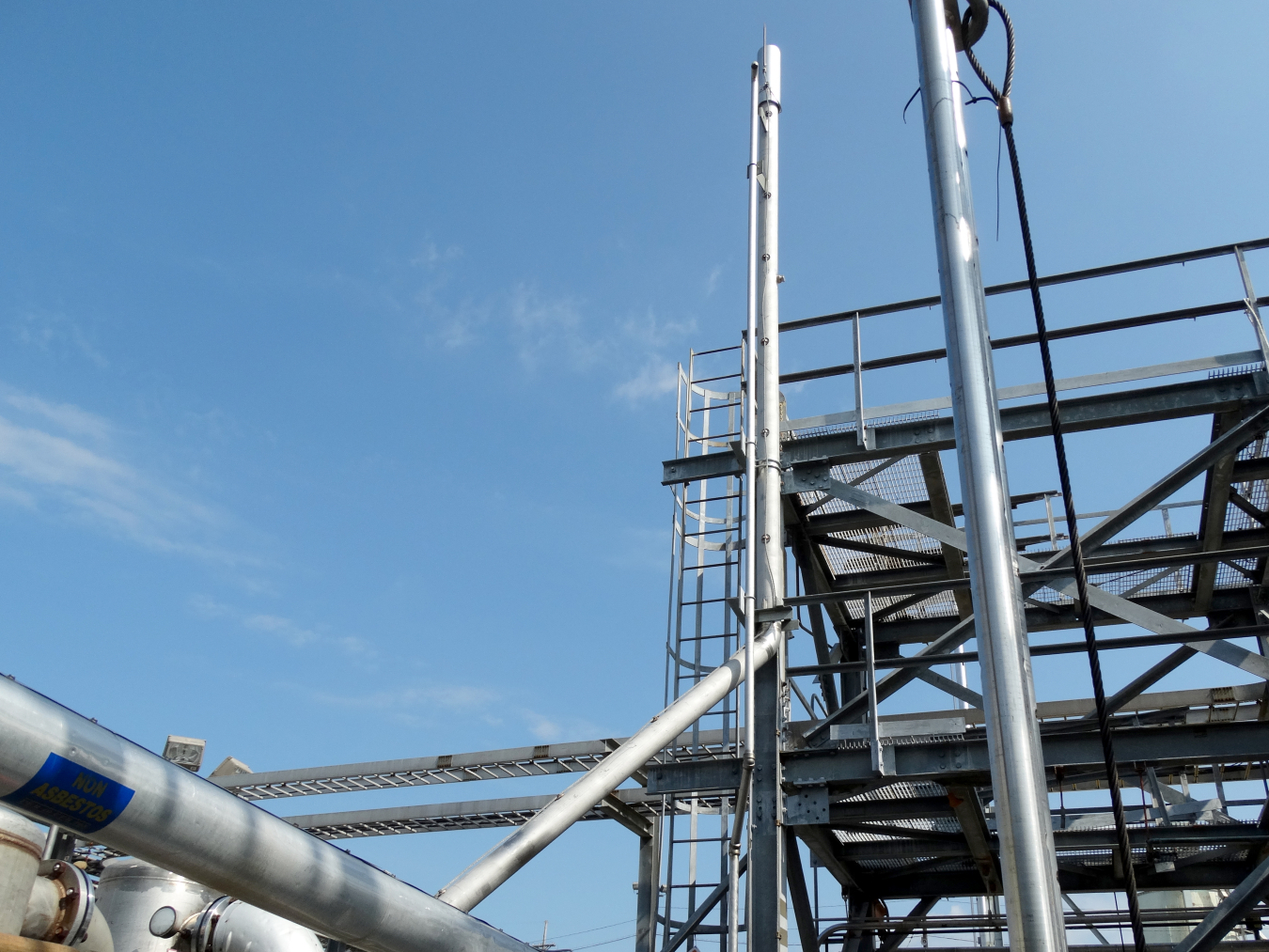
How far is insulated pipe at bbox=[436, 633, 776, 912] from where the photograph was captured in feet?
21.2

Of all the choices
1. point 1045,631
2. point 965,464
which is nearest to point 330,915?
point 965,464

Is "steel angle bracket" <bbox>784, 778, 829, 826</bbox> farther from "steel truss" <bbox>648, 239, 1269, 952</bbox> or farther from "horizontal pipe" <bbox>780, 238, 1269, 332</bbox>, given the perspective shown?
"horizontal pipe" <bbox>780, 238, 1269, 332</bbox>

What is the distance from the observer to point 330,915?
4461mm

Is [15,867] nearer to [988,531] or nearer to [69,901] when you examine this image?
[69,901]

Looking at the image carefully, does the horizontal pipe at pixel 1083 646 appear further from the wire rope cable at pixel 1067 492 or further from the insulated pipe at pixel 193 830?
the insulated pipe at pixel 193 830

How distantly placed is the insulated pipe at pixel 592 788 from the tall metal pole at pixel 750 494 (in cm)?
27

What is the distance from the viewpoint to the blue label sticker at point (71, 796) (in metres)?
3.43

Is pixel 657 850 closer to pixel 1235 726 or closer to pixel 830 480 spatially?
pixel 830 480

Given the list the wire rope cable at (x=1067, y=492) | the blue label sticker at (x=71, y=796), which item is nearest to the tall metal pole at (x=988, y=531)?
the wire rope cable at (x=1067, y=492)

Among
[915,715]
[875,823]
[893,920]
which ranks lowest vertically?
[893,920]

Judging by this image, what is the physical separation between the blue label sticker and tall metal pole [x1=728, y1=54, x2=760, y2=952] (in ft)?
19.6

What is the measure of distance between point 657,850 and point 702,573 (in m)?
5.68

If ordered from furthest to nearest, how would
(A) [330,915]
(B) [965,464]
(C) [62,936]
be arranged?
1. (C) [62,936]
2. (B) [965,464]
3. (A) [330,915]

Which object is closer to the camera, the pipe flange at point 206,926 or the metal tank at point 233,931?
the metal tank at point 233,931
